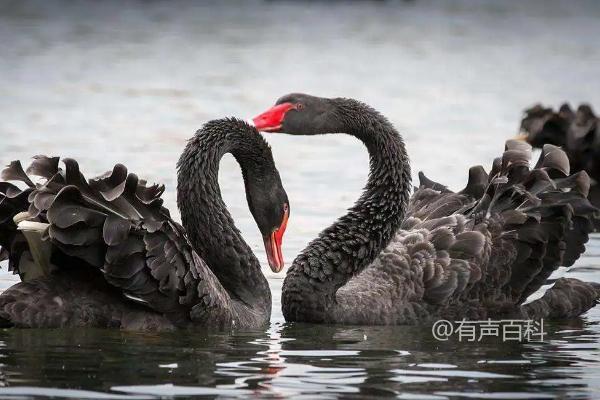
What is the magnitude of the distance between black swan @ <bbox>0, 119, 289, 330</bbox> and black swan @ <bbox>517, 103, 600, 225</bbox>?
6599 millimetres

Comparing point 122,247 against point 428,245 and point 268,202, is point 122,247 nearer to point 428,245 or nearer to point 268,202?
point 268,202

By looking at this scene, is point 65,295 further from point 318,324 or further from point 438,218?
point 438,218

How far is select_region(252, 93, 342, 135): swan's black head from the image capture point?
10.1 m

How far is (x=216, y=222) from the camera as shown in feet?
32.5

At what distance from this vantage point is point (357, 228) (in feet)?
33.6

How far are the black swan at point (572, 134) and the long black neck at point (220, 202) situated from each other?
250 inches

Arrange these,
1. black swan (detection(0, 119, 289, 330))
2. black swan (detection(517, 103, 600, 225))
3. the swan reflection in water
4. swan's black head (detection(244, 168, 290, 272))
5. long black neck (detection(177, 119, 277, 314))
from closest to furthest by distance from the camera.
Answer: the swan reflection in water, black swan (detection(0, 119, 289, 330)), long black neck (detection(177, 119, 277, 314)), swan's black head (detection(244, 168, 290, 272)), black swan (detection(517, 103, 600, 225))

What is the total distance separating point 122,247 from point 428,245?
2.27 metres

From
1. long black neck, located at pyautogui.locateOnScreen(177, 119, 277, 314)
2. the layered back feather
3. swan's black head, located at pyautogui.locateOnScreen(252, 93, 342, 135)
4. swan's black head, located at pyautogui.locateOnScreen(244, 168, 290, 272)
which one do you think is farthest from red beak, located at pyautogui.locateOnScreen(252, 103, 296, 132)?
the layered back feather

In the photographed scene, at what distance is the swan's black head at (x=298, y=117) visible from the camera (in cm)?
1009

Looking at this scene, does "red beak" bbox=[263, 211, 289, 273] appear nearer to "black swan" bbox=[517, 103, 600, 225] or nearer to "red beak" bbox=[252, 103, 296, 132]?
"red beak" bbox=[252, 103, 296, 132]

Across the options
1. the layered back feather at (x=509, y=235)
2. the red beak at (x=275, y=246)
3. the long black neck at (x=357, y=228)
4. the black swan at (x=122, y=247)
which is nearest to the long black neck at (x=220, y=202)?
the black swan at (x=122, y=247)

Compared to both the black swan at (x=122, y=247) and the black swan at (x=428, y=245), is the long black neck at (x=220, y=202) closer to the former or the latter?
the black swan at (x=122, y=247)

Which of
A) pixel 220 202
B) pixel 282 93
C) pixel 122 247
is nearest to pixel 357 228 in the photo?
pixel 220 202
